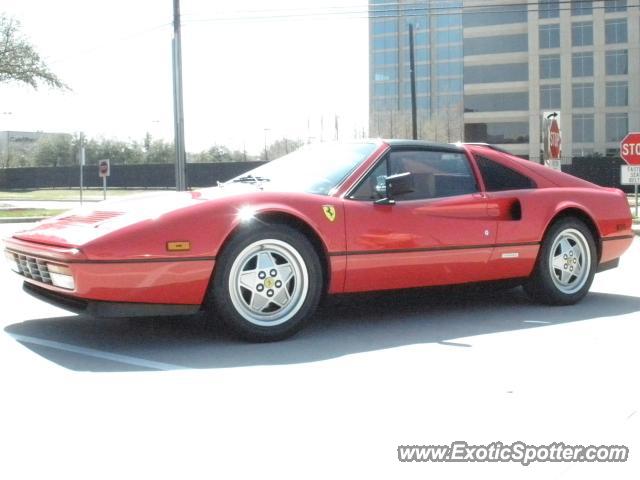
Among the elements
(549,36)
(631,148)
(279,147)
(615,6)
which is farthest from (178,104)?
(279,147)

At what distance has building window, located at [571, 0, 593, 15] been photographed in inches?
2470

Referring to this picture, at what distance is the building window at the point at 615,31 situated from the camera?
62125 millimetres

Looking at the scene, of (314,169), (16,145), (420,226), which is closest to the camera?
(420,226)

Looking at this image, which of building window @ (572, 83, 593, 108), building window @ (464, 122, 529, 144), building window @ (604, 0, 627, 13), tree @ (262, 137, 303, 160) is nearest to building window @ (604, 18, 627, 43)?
building window @ (604, 0, 627, 13)

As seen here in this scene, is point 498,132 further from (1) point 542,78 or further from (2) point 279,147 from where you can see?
(2) point 279,147

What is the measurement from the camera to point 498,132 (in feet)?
223

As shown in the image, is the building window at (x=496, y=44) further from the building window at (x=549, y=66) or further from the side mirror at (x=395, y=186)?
the side mirror at (x=395, y=186)

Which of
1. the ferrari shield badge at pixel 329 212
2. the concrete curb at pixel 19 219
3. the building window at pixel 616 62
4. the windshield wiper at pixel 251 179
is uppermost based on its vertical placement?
the building window at pixel 616 62

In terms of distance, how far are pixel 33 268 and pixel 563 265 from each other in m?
3.90

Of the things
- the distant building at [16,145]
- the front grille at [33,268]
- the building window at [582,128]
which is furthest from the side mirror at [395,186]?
the distant building at [16,145]

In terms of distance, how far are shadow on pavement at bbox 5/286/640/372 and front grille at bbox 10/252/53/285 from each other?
38 centimetres

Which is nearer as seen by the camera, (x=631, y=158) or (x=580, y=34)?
(x=631, y=158)

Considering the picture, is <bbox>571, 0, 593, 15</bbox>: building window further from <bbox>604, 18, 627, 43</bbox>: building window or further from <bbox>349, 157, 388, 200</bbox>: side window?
<bbox>349, 157, 388, 200</bbox>: side window

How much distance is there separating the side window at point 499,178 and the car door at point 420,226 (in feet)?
0.44
